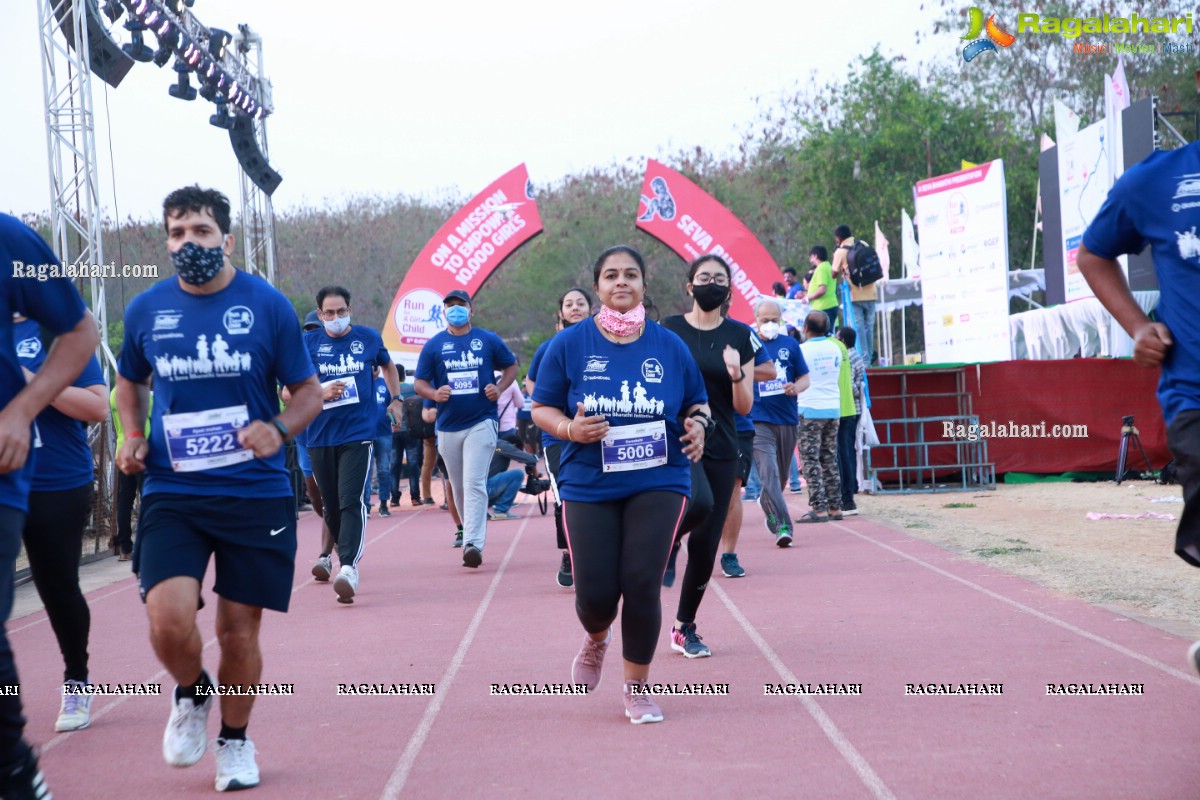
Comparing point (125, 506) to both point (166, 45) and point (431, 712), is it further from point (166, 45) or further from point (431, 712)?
point (166, 45)

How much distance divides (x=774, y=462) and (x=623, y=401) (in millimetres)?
6342

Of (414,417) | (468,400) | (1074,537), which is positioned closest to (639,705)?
(468,400)

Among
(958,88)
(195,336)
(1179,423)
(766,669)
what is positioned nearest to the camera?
(1179,423)

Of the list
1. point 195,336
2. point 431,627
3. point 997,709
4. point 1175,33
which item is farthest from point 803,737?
point 1175,33

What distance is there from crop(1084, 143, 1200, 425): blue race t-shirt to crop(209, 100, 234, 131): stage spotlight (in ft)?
65.5

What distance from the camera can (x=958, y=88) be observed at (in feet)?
149

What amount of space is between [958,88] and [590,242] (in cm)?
1403

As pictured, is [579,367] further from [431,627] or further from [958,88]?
[958,88]

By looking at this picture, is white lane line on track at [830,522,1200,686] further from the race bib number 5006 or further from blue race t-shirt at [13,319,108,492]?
blue race t-shirt at [13,319,108,492]

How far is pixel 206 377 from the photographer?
4305 millimetres

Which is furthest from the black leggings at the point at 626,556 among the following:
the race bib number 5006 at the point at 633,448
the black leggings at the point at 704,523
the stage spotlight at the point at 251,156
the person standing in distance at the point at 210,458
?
the stage spotlight at the point at 251,156

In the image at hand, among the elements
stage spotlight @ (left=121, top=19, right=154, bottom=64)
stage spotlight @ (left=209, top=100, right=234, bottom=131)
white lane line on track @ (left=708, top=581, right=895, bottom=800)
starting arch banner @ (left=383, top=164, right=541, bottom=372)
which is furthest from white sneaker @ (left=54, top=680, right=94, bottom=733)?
starting arch banner @ (left=383, top=164, right=541, bottom=372)

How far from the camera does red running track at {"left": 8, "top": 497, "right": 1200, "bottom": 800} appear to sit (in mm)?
4441

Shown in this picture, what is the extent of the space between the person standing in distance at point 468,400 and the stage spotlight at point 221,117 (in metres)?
12.9
